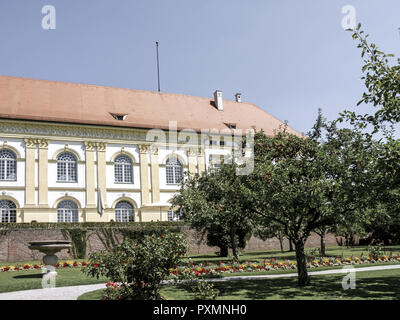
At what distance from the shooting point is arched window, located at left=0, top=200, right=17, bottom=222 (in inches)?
1266

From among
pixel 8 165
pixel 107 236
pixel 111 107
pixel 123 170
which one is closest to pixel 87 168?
pixel 123 170

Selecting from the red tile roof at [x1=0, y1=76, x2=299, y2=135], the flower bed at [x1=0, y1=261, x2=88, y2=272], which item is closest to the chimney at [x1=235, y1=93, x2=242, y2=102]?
the red tile roof at [x1=0, y1=76, x2=299, y2=135]

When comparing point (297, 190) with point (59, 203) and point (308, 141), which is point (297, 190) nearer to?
point (308, 141)

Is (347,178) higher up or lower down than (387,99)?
lower down

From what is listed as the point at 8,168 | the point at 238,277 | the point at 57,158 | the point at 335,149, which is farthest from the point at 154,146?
the point at 335,149

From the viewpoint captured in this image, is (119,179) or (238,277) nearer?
(238,277)

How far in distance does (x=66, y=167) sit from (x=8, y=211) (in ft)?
18.5

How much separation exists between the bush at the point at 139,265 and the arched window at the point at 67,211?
25.6m

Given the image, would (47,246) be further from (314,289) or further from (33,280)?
(314,289)

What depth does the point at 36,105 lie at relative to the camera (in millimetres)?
34719

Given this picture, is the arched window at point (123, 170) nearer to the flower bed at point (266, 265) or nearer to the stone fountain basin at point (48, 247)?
the flower bed at point (266, 265)

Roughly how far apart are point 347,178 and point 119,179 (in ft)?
90.1

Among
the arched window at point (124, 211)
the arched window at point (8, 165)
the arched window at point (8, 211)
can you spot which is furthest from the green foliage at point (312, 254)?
the arched window at point (8, 165)

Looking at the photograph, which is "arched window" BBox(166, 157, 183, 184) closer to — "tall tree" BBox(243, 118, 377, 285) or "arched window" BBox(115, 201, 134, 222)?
"arched window" BBox(115, 201, 134, 222)
